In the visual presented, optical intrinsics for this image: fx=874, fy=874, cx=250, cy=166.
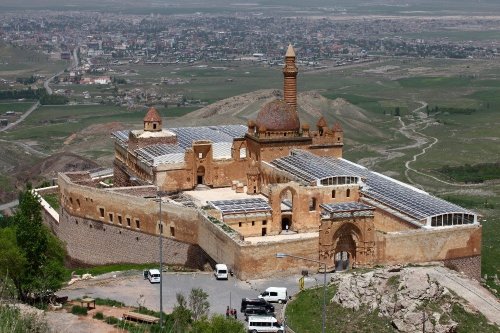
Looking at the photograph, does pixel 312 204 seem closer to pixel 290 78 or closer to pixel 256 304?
pixel 290 78

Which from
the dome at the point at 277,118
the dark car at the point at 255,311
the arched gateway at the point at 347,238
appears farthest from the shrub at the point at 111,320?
the dome at the point at 277,118

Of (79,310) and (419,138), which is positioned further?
(419,138)

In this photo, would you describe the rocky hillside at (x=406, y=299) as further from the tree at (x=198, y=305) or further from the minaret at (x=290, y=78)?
the minaret at (x=290, y=78)

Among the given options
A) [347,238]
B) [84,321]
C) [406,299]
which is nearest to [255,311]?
[406,299]

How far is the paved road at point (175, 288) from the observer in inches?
1503

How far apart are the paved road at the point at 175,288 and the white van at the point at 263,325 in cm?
307

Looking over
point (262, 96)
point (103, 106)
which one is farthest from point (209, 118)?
point (103, 106)

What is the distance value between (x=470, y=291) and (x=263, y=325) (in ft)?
32.6

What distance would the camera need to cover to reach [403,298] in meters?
33.6

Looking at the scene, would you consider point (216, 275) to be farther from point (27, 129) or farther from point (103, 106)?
point (103, 106)

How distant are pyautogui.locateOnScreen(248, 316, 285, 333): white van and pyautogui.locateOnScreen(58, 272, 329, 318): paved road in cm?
307

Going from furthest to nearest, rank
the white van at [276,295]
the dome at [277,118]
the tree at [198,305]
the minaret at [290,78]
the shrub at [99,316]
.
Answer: the minaret at [290,78] < the dome at [277,118] < the white van at [276,295] < the shrub at [99,316] < the tree at [198,305]

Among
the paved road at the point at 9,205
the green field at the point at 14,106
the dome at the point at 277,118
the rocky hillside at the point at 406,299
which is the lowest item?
the green field at the point at 14,106

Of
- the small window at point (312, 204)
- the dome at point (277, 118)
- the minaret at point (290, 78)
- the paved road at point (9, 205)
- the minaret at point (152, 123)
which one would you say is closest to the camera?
the small window at point (312, 204)
